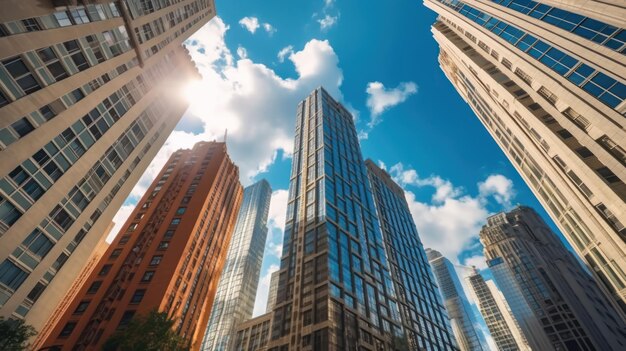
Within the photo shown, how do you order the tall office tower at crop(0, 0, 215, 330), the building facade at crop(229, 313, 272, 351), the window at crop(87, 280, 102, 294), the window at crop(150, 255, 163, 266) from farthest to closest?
the building facade at crop(229, 313, 272, 351), the window at crop(150, 255, 163, 266), the window at crop(87, 280, 102, 294), the tall office tower at crop(0, 0, 215, 330)

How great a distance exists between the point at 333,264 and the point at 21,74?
53.7m

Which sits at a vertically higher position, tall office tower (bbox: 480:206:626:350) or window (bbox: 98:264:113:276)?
tall office tower (bbox: 480:206:626:350)

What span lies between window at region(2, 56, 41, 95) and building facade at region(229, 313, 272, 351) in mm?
84886

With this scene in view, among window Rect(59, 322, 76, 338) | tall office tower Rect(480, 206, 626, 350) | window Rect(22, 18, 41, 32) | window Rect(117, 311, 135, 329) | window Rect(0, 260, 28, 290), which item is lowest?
window Rect(0, 260, 28, 290)

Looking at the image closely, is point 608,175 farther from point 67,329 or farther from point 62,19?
point 67,329

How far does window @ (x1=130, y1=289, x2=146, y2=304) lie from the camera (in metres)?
52.8

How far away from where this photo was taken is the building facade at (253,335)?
90988 millimetres

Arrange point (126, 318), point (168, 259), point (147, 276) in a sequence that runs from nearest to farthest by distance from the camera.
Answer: point (126, 318) < point (147, 276) < point (168, 259)

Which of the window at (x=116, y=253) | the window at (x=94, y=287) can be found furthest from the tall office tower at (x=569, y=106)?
the window at (x=116, y=253)

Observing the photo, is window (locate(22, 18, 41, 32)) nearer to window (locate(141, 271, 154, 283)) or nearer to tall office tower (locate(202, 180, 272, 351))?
window (locate(141, 271, 154, 283))

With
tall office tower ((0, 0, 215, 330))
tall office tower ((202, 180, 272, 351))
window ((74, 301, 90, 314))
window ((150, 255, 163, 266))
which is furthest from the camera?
tall office tower ((202, 180, 272, 351))

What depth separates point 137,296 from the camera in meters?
53.6

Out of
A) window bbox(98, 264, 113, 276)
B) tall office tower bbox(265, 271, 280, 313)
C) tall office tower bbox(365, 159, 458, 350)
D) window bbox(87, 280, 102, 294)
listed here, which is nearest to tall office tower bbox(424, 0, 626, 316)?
tall office tower bbox(365, 159, 458, 350)

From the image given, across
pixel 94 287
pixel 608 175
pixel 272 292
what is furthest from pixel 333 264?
pixel 272 292
